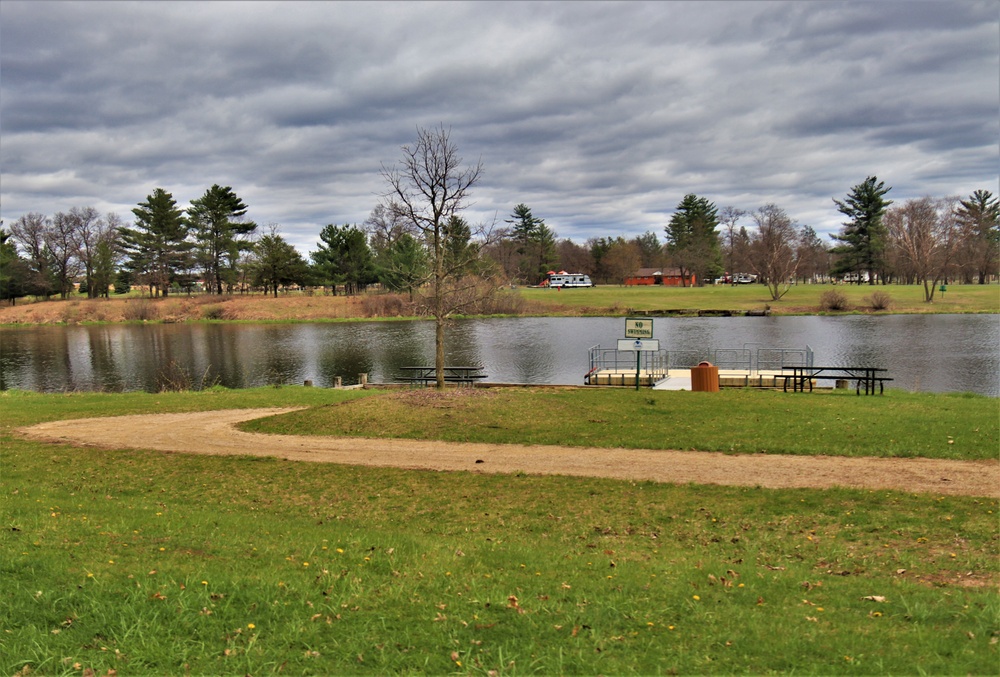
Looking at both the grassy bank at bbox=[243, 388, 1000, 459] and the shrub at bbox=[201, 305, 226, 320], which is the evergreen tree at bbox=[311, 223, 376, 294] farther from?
the grassy bank at bbox=[243, 388, 1000, 459]

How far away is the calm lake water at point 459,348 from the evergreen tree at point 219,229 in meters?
19.7

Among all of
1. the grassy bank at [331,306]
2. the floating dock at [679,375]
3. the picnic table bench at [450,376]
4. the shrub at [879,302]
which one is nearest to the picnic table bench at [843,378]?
the floating dock at [679,375]

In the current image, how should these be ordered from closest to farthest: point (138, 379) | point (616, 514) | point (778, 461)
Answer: point (616, 514) < point (778, 461) < point (138, 379)

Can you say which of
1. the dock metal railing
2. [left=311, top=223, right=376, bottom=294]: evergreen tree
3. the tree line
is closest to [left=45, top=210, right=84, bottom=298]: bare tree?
the tree line

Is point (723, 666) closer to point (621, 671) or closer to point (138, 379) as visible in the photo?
point (621, 671)

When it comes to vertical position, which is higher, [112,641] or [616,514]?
[112,641]

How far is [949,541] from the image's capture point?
7.38 meters

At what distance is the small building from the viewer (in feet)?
416

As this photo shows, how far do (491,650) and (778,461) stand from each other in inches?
356

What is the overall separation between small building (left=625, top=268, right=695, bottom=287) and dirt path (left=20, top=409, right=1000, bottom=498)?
114762 millimetres

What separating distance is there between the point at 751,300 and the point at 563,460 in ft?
263

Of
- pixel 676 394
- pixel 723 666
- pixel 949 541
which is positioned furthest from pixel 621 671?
pixel 676 394

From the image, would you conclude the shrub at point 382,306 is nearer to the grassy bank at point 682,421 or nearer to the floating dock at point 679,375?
the floating dock at point 679,375

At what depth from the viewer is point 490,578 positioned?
6211mm
